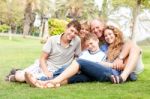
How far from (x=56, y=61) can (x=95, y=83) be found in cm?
81

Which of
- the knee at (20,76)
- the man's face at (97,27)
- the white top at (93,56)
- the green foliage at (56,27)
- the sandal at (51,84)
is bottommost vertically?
the green foliage at (56,27)

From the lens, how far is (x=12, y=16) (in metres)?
59.3

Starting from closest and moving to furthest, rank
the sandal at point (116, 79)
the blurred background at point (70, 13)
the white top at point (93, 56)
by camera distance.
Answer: the sandal at point (116, 79) < the white top at point (93, 56) < the blurred background at point (70, 13)

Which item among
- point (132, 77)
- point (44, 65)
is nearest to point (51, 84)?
point (44, 65)

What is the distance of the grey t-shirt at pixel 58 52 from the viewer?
812 cm

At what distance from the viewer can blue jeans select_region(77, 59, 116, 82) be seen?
770 centimetres

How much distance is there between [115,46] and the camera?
26.9ft

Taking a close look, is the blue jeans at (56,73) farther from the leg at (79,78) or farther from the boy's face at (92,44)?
the boy's face at (92,44)

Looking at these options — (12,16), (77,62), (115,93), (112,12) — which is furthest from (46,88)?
(12,16)

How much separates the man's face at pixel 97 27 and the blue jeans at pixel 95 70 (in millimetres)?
725

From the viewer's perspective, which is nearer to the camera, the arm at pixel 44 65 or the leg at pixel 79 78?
the arm at pixel 44 65

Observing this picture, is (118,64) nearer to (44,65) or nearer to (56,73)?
(56,73)

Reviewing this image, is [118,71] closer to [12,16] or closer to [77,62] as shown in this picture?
[77,62]

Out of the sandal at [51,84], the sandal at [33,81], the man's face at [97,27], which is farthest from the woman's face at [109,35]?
the sandal at [33,81]
